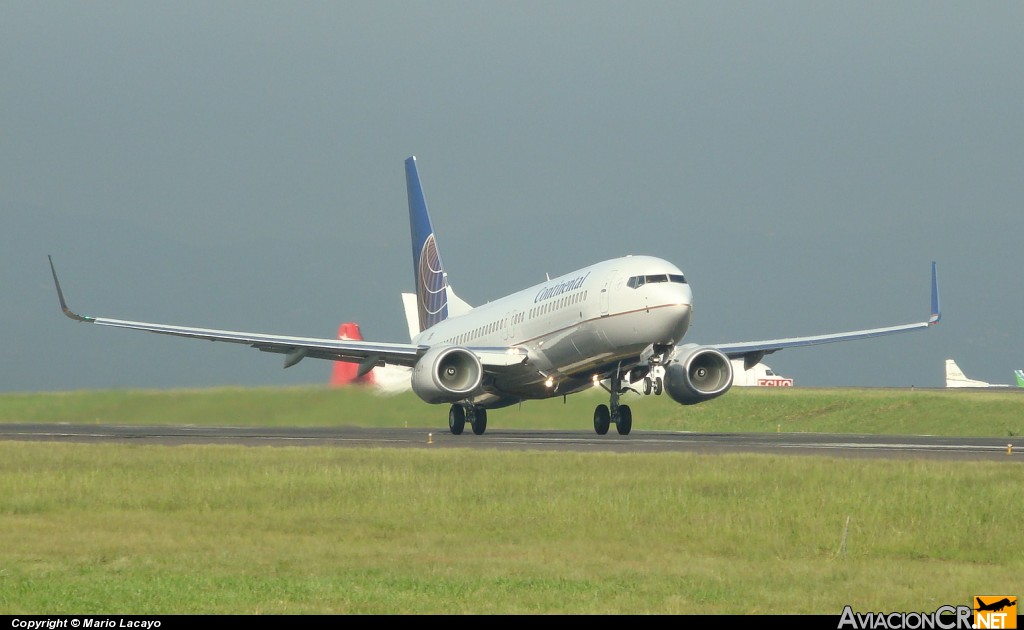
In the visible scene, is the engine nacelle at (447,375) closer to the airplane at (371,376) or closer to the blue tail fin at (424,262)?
the airplane at (371,376)

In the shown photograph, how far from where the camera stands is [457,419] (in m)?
44.1

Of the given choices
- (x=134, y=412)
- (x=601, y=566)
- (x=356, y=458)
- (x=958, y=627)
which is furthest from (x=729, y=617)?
(x=134, y=412)

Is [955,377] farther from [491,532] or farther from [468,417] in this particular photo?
[491,532]

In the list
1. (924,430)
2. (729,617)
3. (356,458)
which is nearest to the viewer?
(729,617)

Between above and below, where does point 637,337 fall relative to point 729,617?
above

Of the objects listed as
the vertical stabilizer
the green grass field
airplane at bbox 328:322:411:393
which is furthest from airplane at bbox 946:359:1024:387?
the green grass field

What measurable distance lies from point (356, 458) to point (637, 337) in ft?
40.7

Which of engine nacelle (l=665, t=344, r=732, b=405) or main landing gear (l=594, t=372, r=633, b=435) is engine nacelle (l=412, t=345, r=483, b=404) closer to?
main landing gear (l=594, t=372, r=633, b=435)

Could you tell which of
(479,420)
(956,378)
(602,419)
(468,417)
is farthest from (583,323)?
(956,378)

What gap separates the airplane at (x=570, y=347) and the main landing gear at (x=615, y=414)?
42 mm

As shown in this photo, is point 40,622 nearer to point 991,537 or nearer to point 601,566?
point 601,566

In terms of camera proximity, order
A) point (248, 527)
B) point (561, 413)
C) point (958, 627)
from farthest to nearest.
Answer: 1. point (561, 413)
2. point (248, 527)
3. point (958, 627)

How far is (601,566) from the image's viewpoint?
1447cm

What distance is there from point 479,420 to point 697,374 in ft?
24.5
